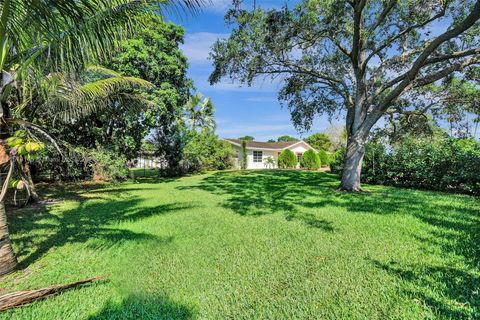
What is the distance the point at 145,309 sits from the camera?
274cm

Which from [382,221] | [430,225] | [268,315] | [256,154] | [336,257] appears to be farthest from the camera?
[256,154]

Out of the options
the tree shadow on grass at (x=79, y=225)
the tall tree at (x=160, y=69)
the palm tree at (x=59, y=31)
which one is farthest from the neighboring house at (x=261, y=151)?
the palm tree at (x=59, y=31)

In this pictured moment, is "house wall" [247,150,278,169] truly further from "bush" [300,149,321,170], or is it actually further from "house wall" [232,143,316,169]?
"bush" [300,149,321,170]

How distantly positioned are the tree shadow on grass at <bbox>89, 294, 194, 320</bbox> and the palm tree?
6.88 ft

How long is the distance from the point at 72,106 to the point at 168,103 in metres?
7.16

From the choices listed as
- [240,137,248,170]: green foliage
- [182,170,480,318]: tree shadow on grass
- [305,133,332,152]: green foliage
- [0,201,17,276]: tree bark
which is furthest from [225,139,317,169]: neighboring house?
[0,201,17,276]: tree bark

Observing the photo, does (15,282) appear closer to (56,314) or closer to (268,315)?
(56,314)

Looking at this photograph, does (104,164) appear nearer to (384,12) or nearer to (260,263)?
(260,263)

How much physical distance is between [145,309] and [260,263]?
1.66m

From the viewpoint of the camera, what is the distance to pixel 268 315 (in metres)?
2.54

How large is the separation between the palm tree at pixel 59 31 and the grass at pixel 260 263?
140cm

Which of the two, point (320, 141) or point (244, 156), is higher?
point (320, 141)

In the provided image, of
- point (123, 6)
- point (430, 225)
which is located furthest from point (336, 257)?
point (123, 6)

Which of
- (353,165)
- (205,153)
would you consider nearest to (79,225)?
(353,165)
